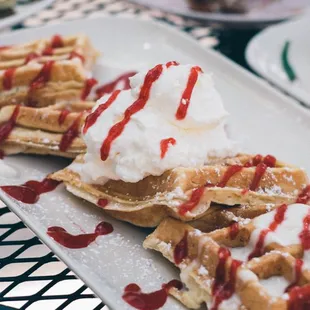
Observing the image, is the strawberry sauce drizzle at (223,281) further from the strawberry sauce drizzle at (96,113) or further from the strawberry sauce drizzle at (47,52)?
the strawberry sauce drizzle at (47,52)

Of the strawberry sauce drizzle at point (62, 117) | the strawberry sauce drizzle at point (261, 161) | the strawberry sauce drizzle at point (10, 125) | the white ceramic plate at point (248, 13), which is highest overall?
the white ceramic plate at point (248, 13)

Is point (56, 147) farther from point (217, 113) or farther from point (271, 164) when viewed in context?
point (271, 164)

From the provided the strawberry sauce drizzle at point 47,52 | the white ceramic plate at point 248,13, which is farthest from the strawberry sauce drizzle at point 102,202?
the white ceramic plate at point 248,13

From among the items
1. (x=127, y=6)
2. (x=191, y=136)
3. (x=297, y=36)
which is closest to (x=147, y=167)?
(x=191, y=136)

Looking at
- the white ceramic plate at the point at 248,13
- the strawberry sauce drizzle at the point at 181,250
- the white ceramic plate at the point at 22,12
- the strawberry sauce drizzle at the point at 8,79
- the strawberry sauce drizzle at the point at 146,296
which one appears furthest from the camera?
the white ceramic plate at the point at 248,13

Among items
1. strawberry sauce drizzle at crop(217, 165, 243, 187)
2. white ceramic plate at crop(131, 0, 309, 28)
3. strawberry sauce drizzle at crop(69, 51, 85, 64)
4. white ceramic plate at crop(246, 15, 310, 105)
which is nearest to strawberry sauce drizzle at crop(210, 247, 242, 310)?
strawberry sauce drizzle at crop(217, 165, 243, 187)

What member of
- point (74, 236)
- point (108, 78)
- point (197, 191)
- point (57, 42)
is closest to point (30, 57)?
point (57, 42)

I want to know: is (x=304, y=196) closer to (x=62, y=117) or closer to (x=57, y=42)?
(x=62, y=117)

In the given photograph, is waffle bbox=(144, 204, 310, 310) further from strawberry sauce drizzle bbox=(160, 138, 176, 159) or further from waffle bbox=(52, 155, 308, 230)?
strawberry sauce drizzle bbox=(160, 138, 176, 159)
